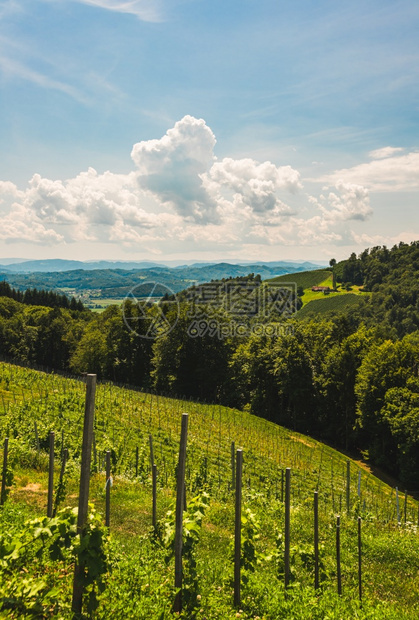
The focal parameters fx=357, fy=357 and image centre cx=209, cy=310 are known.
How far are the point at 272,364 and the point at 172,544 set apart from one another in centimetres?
4587

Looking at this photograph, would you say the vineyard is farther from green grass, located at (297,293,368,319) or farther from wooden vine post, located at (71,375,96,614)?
green grass, located at (297,293,368,319)

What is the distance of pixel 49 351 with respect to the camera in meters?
79.2

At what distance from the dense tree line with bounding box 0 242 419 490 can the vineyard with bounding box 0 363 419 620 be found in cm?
1715

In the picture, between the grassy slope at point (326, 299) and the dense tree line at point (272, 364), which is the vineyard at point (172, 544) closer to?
the dense tree line at point (272, 364)

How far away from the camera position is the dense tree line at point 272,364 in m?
38.1

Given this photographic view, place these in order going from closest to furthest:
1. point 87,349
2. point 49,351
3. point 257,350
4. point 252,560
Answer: point 252,560, point 257,350, point 87,349, point 49,351

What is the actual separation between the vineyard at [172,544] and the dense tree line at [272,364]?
17.1m

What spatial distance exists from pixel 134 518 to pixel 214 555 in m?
2.77

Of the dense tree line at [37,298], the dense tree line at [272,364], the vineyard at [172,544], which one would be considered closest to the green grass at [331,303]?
the dense tree line at [272,364]

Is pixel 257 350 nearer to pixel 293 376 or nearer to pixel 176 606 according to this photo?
pixel 293 376

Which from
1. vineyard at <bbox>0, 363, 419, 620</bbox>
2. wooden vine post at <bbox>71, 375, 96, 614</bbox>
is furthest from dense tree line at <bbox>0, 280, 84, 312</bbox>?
wooden vine post at <bbox>71, 375, 96, 614</bbox>

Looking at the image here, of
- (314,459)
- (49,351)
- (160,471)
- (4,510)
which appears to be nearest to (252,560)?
(4,510)

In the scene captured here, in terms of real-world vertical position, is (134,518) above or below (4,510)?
below

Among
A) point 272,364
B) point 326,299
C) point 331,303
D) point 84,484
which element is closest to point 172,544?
point 84,484
